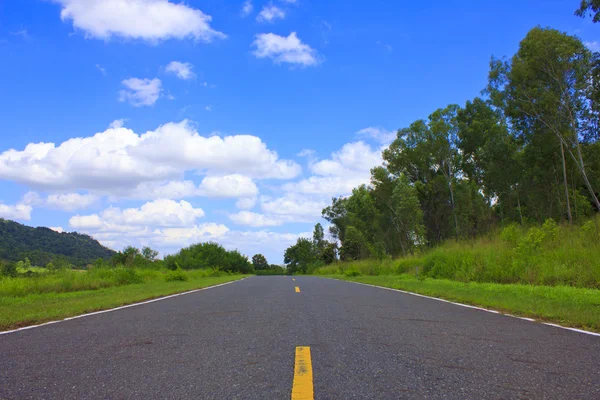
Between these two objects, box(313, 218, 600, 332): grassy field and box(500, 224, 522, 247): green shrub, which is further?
box(500, 224, 522, 247): green shrub

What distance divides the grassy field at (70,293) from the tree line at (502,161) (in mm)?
20761

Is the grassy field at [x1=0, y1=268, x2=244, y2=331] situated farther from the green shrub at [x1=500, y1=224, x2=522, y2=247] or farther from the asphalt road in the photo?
the green shrub at [x1=500, y1=224, x2=522, y2=247]

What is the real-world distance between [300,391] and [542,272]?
1311 centimetres

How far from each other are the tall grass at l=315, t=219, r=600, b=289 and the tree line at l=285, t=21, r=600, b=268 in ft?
31.4

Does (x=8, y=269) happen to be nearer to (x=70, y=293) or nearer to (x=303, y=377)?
(x=70, y=293)

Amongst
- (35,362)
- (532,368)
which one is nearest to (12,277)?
(35,362)

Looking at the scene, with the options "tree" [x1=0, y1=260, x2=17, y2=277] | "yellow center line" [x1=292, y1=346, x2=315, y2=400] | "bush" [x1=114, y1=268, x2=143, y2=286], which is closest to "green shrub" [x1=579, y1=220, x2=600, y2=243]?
"yellow center line" [x1=292, y1=346, x2=315, y2=400]

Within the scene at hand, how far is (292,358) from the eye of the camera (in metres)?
4.18

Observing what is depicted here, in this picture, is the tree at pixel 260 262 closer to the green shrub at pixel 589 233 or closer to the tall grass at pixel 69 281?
the tall grass at pixel 69 281

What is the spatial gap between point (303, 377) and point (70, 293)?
46.3 ft

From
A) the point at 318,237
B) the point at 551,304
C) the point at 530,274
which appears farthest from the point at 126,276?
the point at 318,237

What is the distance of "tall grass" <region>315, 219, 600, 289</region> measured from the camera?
12.4 m

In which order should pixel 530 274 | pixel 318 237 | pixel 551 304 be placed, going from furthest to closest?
1. pixel 318 237
2. pixel 530 274
3. pixel 551 304

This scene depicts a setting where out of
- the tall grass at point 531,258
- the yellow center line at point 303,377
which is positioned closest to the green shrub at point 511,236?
the tall grass at point 531,258
